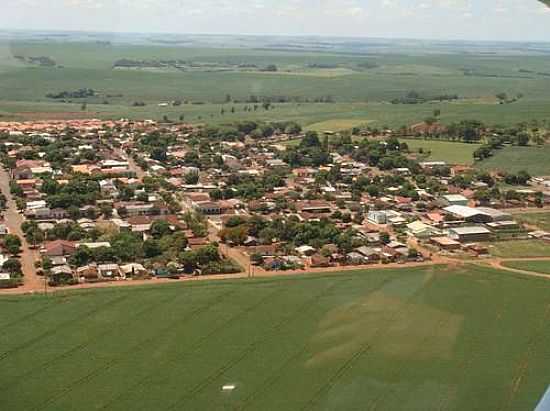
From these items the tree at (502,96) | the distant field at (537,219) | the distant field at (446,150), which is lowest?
the tree at (502,96)

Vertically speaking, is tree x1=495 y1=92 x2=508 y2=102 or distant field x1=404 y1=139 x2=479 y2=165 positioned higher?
distant field x1=404 y1=139 x2=479 y2=165

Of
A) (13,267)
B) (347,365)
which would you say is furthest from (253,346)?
(13,267)

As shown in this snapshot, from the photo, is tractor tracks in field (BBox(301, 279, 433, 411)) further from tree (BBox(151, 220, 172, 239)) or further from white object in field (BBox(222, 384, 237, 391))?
tree (BBox(151, 220, 172, 239))

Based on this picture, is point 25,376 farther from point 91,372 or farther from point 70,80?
point 70,80

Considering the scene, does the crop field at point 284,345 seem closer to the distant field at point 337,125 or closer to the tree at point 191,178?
the tree at point 191,178

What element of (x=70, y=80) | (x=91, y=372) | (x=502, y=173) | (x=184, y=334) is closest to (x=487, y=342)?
(x=184, y=334)

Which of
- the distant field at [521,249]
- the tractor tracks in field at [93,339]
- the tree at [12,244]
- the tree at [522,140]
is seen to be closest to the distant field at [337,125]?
the tree at [522,140]

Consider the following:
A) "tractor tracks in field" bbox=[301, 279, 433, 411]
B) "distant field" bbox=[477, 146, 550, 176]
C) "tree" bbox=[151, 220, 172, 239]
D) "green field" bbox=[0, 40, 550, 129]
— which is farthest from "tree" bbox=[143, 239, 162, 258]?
"green field" bbox=[0, 40, 550, 129]

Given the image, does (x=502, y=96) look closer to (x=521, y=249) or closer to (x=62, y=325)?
(x=521, y=249)
